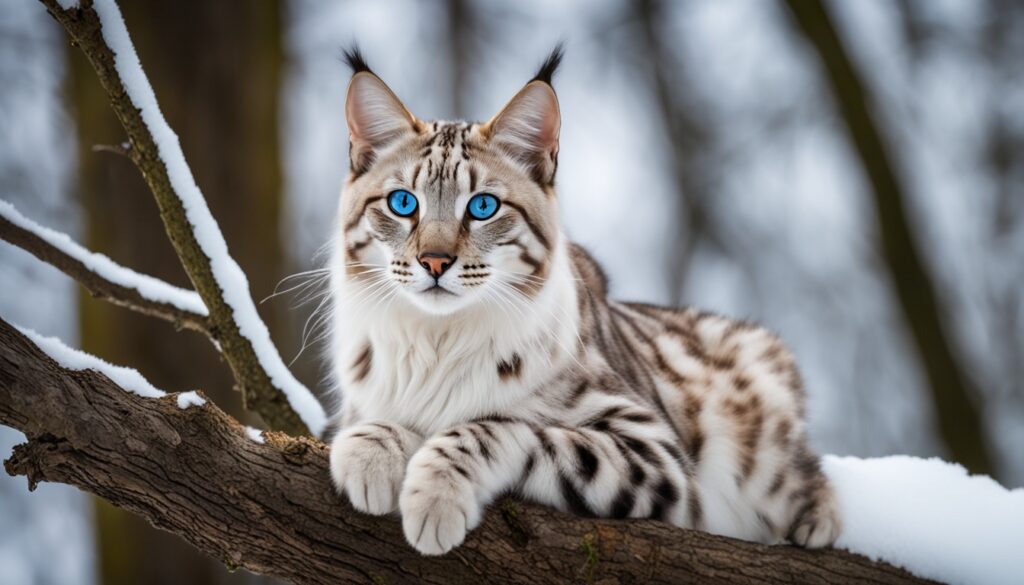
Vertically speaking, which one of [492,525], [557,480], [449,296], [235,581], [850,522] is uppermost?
[449,296]

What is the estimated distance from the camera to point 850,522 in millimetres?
3793

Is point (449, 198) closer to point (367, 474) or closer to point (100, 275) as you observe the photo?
point (367, 474)

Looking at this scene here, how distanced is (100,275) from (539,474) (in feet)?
7.13

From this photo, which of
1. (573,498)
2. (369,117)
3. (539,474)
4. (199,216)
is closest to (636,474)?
(573,498)

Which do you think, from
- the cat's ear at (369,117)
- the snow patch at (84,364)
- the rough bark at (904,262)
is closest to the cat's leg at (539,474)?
the snow patch at (84,364)

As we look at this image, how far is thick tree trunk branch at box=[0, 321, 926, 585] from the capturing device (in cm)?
282

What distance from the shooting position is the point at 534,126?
391cm

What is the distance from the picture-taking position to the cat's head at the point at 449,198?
347 centimetres

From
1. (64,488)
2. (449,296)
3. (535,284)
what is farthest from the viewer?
(64,488)

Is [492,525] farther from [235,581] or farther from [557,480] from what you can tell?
[235,581]

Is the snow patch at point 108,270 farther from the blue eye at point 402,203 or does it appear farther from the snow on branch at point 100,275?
the blue eye at point 402,203

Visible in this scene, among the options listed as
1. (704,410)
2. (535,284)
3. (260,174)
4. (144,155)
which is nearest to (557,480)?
(535,284)

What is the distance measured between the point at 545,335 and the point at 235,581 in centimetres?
441

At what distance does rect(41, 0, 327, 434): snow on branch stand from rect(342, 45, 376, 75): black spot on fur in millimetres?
801
